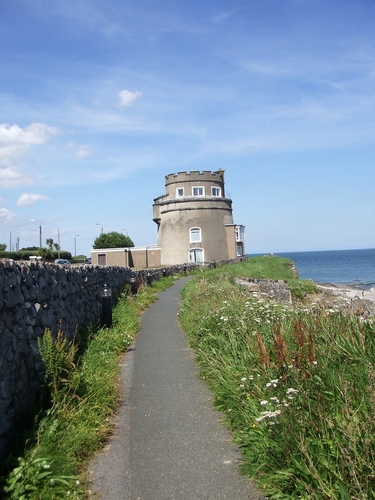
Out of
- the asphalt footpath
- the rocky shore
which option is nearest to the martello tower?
the rocky shore

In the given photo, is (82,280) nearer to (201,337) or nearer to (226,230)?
(201,337)

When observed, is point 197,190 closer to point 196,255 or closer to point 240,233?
point 196,255

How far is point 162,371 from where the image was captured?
8.94 meters

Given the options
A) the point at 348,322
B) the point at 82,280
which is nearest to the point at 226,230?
the point at 82,280

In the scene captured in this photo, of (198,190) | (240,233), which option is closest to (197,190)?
(198,190)

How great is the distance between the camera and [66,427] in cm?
557

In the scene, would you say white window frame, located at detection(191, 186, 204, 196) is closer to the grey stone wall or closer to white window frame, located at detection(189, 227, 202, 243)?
white window frame, located at detection(189, 227, 202, 243)

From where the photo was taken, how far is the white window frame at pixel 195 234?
195ft

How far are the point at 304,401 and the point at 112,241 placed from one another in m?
68.8

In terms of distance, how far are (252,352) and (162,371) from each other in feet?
7.19

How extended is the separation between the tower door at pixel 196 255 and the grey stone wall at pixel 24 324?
49.5 m

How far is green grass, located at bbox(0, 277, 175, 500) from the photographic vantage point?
4.35m

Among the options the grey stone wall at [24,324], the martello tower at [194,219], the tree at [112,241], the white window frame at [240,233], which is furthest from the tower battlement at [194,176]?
the grey stone wall at [24,324]

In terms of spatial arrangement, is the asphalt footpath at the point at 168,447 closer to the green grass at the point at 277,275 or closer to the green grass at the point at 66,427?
the green grass at the point at 66,427
